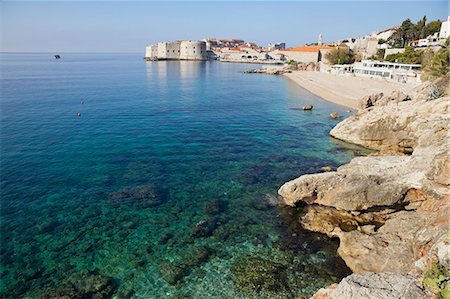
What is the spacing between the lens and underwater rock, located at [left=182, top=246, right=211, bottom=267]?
15.2 metres

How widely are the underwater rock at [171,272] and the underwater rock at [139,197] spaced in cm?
597

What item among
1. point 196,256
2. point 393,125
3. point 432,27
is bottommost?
point 196,256

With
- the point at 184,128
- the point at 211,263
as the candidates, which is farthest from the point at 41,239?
the point at 184,128

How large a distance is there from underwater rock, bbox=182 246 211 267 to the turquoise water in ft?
0.19

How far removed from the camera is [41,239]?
16.8 meters

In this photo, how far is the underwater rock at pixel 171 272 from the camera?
1407 centimetres

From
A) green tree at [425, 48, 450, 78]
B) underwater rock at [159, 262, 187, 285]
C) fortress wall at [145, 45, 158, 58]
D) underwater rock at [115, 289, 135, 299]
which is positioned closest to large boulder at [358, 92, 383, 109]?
green tree at [425, 48, 450, 78]

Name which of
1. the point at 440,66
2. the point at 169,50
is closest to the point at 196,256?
the point at 440,66

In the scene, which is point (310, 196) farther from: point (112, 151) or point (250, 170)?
point (112, 151)

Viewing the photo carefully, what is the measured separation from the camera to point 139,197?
2112 centimetres

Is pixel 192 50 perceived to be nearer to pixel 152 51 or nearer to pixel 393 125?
pixel 152 51

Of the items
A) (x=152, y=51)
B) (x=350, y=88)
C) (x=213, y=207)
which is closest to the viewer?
(x=213, y=207)

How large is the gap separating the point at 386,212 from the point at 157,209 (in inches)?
544

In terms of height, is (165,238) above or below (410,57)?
below
